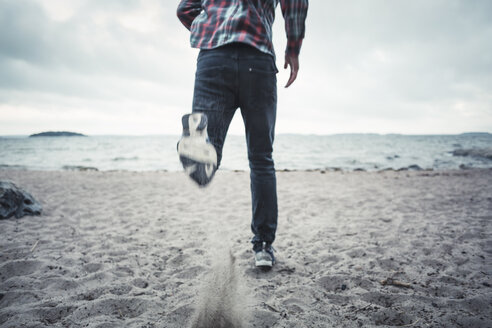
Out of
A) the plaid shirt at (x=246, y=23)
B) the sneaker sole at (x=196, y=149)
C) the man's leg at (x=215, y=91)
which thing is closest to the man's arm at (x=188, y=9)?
the plaid shirt at (x=246, y=23)

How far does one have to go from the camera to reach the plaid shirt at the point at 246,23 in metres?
1.40

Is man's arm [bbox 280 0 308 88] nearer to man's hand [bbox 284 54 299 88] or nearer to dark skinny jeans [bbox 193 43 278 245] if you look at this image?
man's hand [bbox 284 54 299 88]

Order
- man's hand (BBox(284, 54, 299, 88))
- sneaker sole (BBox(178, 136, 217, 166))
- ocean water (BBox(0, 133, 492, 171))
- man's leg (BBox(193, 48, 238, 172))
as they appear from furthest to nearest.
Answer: ocean water (BBox(0, 133, 492, 171)) → man's hand (BBox(284, 54, 299, 88)) → man's leg (BBox(193, 48, 238, 172)) → sneaker sole (BBox(178, 136, 217, 166))

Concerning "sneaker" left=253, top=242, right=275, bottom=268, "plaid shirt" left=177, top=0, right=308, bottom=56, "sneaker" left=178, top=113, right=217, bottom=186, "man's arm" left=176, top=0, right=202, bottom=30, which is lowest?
"sneaker" left=253, top=242, right=275, bottom=268

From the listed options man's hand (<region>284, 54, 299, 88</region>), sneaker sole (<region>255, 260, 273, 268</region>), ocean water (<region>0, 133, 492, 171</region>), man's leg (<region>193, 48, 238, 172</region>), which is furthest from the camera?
ocean water (<region>0, 133, 492, 171</region>)

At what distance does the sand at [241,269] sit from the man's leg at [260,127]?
15.8 inches

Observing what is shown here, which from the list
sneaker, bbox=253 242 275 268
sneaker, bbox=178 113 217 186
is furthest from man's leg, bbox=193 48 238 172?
sneaker, bbox=253 242 275 268

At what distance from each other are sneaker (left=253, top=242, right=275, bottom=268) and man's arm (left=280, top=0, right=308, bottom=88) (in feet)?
3.70

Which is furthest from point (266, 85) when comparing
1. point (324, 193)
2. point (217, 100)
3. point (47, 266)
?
point (324, 193)

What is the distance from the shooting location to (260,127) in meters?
1.57

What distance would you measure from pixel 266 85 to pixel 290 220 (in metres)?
2.06

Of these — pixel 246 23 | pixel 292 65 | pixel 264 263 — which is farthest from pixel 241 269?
pixel 246 23

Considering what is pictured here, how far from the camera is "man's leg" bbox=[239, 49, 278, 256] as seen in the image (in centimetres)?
147

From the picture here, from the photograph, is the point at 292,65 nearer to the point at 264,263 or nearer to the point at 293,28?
the point at 293,28
